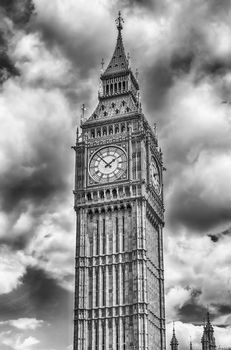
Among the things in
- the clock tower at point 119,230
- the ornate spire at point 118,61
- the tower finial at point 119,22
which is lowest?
the clock tower at point 119,230

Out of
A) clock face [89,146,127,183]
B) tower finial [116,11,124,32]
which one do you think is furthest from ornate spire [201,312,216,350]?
tower finial [116,11,124,32]

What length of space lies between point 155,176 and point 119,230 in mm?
11142

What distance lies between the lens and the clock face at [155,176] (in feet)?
317

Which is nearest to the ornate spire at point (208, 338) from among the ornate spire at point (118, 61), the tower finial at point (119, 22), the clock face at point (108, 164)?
the clock face at point (108, 164)

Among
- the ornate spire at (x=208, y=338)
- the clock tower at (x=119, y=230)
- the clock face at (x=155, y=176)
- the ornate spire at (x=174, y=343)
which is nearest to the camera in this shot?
the clock tower at (x=119, y=230)

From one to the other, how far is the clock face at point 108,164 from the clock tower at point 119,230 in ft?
0.41

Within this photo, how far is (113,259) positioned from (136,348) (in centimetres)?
1129

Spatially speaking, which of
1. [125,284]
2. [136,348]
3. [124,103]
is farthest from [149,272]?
[124,103]

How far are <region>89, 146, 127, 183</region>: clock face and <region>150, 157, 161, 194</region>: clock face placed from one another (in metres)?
4.50

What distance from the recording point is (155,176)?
98.6 metres

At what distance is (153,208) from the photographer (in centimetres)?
9456

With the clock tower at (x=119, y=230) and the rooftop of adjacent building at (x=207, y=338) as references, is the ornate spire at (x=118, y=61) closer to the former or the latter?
the clock tower at (x=119, y=230)

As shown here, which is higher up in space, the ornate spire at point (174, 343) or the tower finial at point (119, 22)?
the tower finial at point (119, 22)

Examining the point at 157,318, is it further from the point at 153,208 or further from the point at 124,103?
the point at 124,103
